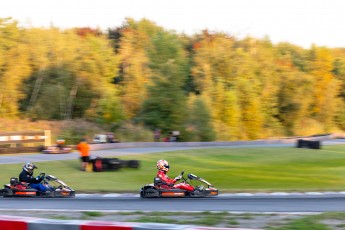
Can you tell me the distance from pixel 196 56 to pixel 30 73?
18.0 m

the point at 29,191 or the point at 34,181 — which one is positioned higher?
the point at 34,181

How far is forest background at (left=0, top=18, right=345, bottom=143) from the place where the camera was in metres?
51.2

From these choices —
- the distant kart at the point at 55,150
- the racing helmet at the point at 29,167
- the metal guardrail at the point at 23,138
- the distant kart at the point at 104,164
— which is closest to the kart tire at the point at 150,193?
the racing helmet at the point at 29,167

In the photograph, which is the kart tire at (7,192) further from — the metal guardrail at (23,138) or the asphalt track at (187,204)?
the metal guardrail at (23,138)

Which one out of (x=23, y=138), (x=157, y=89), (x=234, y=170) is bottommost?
(x=234, y=170)

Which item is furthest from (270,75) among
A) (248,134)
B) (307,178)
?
(307,178)

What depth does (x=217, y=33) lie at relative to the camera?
69.2 m

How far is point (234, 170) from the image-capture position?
27016 millimetres

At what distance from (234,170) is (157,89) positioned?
25770 millimetres

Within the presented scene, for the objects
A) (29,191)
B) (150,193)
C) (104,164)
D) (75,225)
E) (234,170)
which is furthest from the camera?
(234,170)

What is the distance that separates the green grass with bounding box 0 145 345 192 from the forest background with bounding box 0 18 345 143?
13.9 meters

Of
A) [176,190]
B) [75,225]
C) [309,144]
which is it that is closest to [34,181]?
[176,190]

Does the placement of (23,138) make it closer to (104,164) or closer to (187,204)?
(104,164)

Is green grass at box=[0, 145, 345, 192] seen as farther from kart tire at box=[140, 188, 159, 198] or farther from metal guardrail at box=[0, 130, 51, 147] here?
metal guardrail at box=[0, 130, 51, 147]
